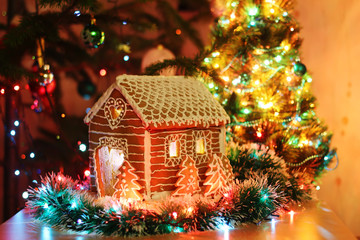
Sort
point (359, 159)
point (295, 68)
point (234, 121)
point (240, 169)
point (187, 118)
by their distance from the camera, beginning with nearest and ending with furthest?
point (187, 118) < point (240, 169) < point (295, 68) < point (234, 121) < point (359, 159)

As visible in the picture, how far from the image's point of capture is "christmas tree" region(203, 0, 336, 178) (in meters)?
2.39

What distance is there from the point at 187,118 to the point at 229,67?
710mm

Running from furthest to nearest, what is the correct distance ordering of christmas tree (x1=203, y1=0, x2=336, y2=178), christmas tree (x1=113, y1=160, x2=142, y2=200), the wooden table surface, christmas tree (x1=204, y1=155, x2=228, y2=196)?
christmas tree (x1=203, y1=0, x2=336, y2=178) → christmas tree (x1=204, y1=155, x2=228, y2=196) → christmas tree (x1=113, y1=160, x2=142, y2=200) → the wooden table surface

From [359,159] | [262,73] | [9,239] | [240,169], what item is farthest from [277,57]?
[9,239]

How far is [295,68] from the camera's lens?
228cm

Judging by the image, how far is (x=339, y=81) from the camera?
300 centimetres

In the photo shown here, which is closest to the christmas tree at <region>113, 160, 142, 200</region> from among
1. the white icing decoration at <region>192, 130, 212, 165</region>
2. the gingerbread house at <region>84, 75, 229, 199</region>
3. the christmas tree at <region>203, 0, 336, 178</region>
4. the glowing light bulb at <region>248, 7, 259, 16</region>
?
the gingerbread house at <region>84, 75, 229, 199</region>

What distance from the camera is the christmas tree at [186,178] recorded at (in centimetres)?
184

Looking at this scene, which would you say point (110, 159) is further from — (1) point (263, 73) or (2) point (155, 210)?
(1) point (263, 73)

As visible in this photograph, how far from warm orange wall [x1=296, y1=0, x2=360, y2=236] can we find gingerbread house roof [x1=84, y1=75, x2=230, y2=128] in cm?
122

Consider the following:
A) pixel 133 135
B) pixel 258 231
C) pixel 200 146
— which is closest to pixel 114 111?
pixel 133 135

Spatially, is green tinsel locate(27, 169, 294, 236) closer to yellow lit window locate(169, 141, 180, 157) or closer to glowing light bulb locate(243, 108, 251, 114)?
yellow lit window locate(169, 141, 180, 157)

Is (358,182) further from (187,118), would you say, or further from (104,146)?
(104,146)

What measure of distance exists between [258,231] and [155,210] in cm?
38
